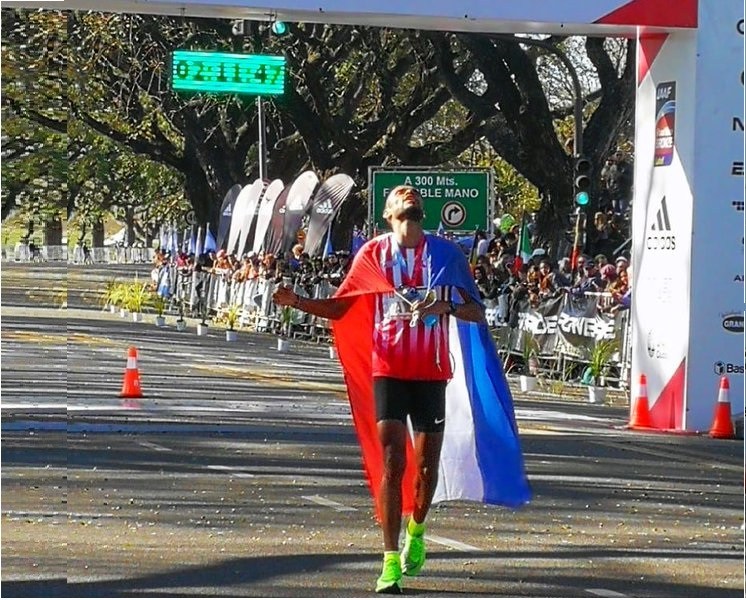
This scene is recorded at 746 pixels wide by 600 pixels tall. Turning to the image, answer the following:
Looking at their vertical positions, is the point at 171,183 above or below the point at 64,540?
above

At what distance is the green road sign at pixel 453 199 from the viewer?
103 ft

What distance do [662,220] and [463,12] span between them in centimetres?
280

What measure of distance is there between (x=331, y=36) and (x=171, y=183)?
30954 mm

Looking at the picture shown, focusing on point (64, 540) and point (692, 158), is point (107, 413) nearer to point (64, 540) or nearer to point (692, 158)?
point (692, 158)

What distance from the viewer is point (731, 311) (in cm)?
1730

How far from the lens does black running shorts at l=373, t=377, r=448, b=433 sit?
9.09 meters

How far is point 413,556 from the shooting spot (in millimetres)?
9133

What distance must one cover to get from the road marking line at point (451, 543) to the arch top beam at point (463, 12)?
665cm

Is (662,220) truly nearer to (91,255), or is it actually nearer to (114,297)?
(114,297)

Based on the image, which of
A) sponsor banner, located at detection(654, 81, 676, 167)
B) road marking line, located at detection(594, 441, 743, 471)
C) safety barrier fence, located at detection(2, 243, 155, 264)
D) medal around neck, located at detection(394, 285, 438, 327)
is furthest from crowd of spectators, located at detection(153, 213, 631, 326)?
safety barrier fence, located at detection(2, 243, 155, 264)

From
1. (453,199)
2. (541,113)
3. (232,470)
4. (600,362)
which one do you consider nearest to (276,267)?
(453,199)

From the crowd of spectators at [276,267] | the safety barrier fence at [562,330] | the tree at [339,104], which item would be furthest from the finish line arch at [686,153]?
the crowd of spectators at [276,267]

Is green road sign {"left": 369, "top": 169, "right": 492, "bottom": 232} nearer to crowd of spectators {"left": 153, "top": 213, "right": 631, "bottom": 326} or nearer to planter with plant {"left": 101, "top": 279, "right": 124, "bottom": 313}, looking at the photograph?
crowd of spectators {"left": 153, "top": 213, "right": 631, "bottom": 326}

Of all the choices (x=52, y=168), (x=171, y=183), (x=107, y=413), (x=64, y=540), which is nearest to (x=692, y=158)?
(x=107, y=413)
